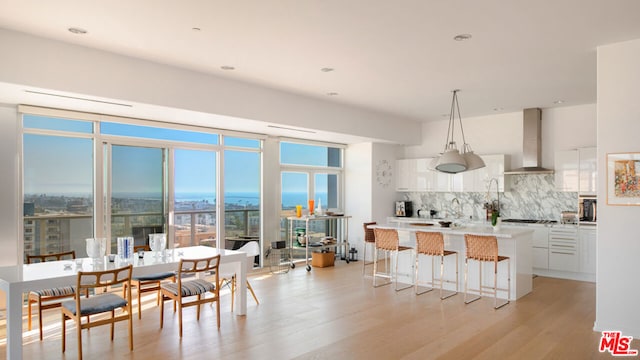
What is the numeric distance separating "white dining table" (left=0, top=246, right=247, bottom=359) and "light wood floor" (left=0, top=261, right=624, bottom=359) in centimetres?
45

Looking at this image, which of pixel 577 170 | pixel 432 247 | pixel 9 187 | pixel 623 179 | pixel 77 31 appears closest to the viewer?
pixel 77 31

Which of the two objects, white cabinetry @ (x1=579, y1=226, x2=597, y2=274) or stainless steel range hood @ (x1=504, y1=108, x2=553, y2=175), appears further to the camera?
stainless steel range hood @ (x1=504, y1=108, x2=553, y2=175)

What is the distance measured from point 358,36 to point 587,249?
17.7ft

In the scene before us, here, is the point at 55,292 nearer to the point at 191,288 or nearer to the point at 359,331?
the point at 191,288

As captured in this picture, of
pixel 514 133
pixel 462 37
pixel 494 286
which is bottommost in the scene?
pixel 494 286

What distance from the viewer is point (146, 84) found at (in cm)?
514

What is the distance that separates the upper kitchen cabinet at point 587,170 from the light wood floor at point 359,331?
1777 millimetres

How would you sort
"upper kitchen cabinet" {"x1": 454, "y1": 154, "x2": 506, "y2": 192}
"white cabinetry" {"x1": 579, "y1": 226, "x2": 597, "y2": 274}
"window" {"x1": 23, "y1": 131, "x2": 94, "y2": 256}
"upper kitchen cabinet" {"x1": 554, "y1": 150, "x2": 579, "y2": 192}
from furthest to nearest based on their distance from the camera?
1. "upper kitchen cabinet" {"x1": 454, "y1": 154, "x2": 506, "y2": 192}
2. "upper kitchen cabinet" {"x1": 554, "y1": 150, "x2": 579, "y2": 192}
3. "white cabinetry" {"x1": 579, "y1": 226, "x2": 597, "y2": 274}
4. "window" {"x1": 23, "y1": 131, "x2": 94, "y2": 256}

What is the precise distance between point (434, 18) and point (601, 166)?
92.8 inches

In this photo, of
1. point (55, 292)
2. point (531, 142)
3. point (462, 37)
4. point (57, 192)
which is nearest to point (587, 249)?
point (531, 142)

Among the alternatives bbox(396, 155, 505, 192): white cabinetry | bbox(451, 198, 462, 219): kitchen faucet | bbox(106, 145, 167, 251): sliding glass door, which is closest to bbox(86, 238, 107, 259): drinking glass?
bbox(106, 145, 167, 251): sliding glass door

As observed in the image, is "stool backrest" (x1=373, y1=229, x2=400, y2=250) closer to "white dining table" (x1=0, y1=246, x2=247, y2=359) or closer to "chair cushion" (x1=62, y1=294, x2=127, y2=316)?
"white dining table" (x1=0, y1=246, x2=247, y2=359)

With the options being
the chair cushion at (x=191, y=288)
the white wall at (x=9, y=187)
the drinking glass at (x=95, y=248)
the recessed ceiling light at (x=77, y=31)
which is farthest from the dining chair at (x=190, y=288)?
the recessed ceiling light at (x=77, y=31)

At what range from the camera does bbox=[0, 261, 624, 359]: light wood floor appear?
4020 millimetres
